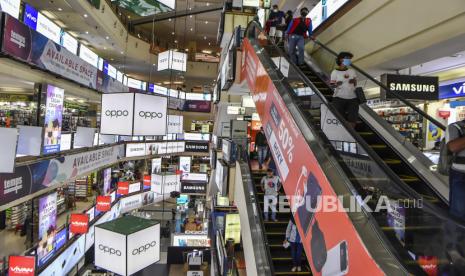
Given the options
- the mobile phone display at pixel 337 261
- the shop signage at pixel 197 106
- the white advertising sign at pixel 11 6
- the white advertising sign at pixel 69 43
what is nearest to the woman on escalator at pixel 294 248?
the mobile phone display at pixel 337 261

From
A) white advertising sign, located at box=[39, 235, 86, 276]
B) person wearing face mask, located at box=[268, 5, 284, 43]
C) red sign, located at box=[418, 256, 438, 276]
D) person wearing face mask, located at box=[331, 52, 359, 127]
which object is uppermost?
person wearing face mask, located at box=[268, 5, 284, 43]

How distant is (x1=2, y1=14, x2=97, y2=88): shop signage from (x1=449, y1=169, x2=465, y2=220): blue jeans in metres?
7.35

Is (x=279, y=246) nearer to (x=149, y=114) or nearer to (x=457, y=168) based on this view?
(x=149, y=114)

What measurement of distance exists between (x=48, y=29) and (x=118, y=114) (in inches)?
227

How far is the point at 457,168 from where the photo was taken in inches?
97.0

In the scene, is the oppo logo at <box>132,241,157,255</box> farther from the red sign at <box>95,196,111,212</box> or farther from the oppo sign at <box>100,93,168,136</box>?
the red sign at <box>95,196,111,212</box>

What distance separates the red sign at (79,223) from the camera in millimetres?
11062

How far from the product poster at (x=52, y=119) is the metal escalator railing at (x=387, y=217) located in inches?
283

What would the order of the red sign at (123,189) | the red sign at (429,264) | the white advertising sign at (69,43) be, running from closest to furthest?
the red sign at (429,264) < the white advertising sign at (69,43) < the red sign at (123,189)

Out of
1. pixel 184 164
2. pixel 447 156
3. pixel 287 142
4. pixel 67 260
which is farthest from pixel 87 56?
pixel 184 164

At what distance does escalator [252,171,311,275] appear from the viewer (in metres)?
5.21

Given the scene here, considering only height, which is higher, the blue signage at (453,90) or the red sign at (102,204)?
the blue signage at (453,90)

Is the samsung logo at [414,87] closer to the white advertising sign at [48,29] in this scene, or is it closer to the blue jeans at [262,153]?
the blue jeans at [262,153]

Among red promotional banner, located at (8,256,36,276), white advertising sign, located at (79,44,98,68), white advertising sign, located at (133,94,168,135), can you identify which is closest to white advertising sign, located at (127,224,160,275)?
white advertising sign, located at (133,94,168,135)
